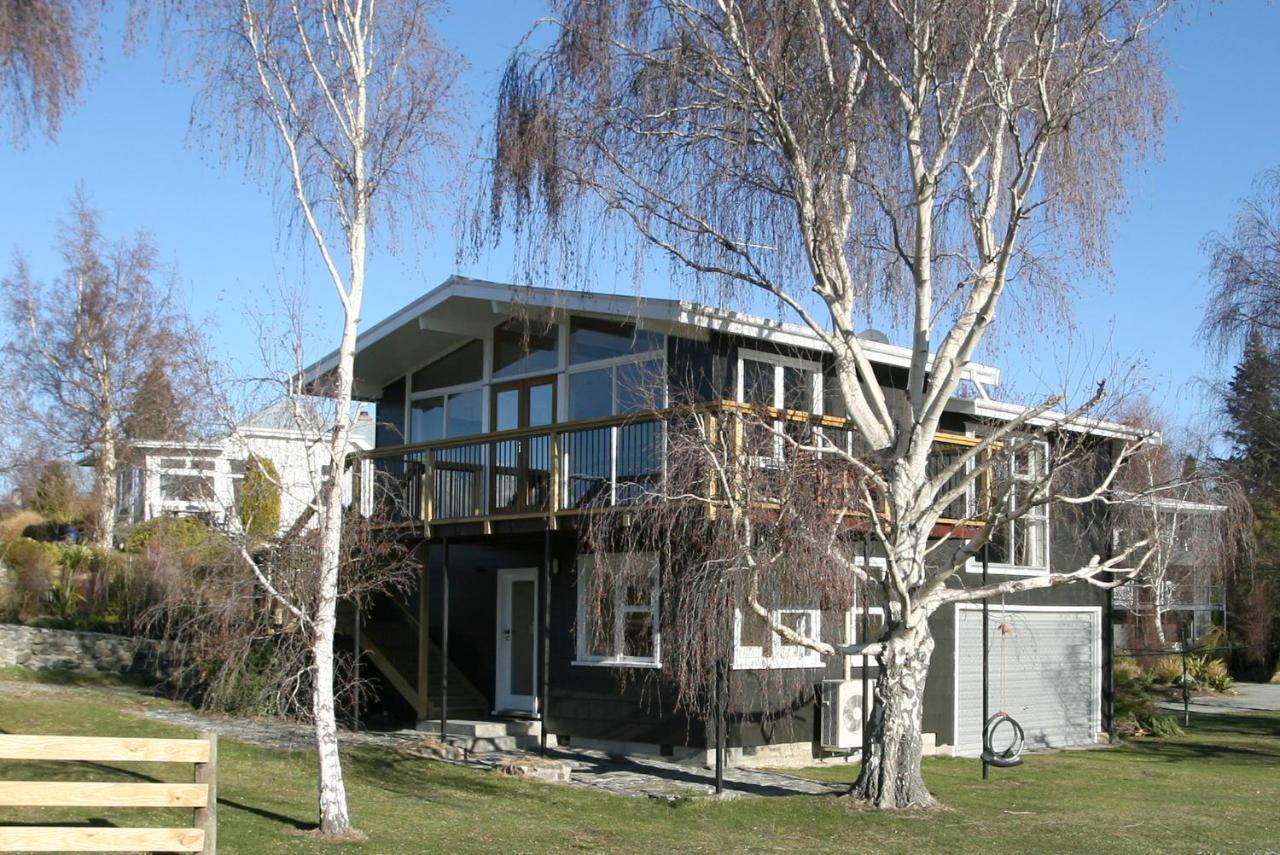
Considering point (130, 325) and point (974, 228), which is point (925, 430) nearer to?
point (974, 228)

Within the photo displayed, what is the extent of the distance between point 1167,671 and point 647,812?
80.7ft

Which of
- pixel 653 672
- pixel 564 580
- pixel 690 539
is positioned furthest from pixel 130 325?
pixel 690 539

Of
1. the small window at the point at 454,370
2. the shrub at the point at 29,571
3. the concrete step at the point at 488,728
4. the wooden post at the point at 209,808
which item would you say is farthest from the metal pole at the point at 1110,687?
the shrub at the point at 29,571

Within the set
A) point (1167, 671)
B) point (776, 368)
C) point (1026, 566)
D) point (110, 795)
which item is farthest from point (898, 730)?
point (1167, 671)

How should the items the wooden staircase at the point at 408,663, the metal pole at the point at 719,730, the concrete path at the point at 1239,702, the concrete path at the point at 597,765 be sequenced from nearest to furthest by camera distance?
the metal pole at the point at 719,730 < the concrete path at the point at 597,765 < the wooden staircase at the point at 408,663 < the concrete path at the point at 1239,702

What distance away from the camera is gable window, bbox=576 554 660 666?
699 inches

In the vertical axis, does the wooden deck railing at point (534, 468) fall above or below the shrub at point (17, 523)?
above

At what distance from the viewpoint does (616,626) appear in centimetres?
1795

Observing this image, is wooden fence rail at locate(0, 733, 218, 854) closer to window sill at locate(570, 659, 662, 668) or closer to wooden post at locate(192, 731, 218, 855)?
wooden post at locate(192, 731, 218, 855)

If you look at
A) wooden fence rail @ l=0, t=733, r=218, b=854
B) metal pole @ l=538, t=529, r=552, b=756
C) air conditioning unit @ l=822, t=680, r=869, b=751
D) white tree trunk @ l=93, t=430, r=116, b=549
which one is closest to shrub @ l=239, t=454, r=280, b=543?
wooden fence rail @ l=0, t=733, r=218, b=854

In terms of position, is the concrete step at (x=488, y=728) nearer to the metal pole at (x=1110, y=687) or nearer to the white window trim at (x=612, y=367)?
the white window trim at (x=612, y=367)

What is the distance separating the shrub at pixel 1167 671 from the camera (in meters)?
34.0

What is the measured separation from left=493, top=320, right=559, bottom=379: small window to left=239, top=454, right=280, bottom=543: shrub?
14.4 feet

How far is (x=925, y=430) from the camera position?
14297 mm
